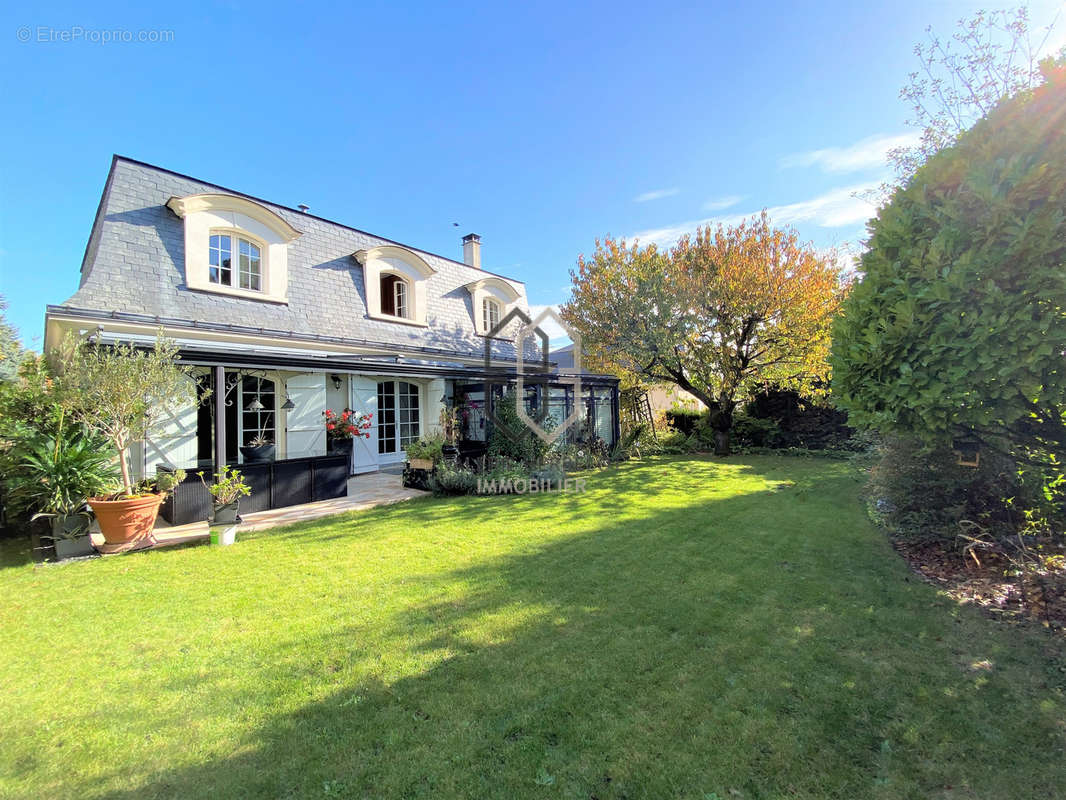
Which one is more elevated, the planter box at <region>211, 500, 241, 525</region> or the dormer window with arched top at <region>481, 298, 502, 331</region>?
the dormer window with arched top at <region>481, 298, 502, 331</region>

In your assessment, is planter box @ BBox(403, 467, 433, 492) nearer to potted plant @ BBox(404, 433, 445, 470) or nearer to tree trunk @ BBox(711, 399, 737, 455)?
potted plant @ BBox(404, 433, 445, 470)

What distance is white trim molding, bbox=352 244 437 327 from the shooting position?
35.0 feet

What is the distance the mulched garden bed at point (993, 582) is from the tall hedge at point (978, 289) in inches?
46.2

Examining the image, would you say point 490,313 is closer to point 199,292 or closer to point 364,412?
point 364,412

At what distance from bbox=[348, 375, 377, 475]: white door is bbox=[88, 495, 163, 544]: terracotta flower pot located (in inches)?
191

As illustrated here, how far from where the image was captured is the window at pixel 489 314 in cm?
1371

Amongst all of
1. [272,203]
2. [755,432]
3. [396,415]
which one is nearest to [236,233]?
[272,203]

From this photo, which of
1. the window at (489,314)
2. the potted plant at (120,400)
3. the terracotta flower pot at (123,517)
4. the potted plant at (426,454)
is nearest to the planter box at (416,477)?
the potted plant at (426,454)

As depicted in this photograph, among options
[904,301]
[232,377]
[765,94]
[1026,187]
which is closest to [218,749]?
[904,301]

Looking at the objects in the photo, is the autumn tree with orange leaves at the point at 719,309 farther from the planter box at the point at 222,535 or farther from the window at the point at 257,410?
the planter box at the point at 222,535

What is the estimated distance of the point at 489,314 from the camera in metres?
14.0

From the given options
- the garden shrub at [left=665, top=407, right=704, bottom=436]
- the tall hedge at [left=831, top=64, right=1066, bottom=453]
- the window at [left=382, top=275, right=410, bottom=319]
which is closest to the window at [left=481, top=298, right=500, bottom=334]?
the window at [left=382, top=275, right=410, bottom=319]

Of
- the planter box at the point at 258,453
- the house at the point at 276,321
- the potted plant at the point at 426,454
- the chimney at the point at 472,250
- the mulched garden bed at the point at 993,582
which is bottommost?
the mulched garden bed at the point at 993,582

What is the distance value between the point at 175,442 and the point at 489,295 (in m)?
9.24
